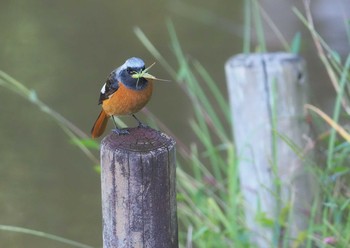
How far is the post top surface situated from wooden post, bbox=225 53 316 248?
1.23 m

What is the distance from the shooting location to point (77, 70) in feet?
23.4

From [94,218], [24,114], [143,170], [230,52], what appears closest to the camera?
[143,170]

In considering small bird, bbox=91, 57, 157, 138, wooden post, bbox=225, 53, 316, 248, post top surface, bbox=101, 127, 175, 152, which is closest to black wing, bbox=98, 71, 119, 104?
small bird, bbox=91, 57, 157, 138

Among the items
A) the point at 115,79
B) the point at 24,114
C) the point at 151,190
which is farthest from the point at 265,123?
the point at 24,114

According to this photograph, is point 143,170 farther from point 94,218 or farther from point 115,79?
point 94,218

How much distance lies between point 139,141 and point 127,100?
570 millimetres

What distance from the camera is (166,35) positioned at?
25.4ft

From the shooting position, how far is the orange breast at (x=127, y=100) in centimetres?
286

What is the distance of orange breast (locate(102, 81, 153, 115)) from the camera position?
2.86 meters

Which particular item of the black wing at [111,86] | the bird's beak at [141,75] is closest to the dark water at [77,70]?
the black wing at [111,86]

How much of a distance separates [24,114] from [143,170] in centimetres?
430

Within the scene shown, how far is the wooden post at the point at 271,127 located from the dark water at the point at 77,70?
62.6 inches

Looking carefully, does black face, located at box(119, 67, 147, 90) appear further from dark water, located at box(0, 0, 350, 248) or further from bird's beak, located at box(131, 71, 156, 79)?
dark water, located at box(0, 0, 350, 248)

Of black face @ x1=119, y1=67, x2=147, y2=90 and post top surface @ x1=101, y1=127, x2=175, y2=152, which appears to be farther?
black face @ x1=119, y1=67, x2=147, y2=90
